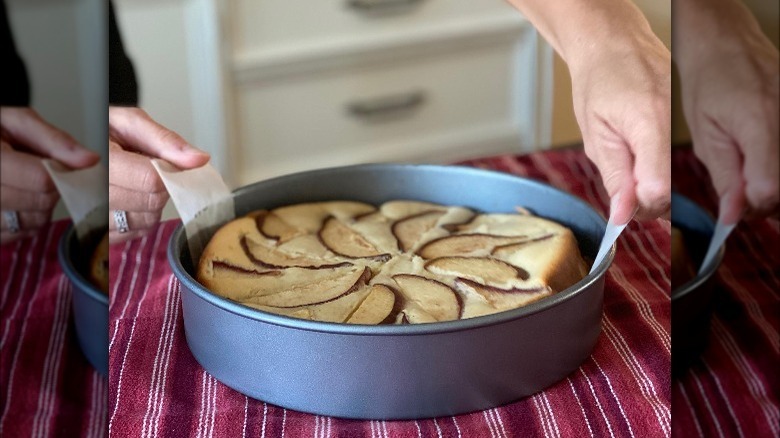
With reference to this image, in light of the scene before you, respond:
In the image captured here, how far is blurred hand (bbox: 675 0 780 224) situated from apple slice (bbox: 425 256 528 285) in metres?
0.15

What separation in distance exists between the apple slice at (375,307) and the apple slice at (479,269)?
48 mm

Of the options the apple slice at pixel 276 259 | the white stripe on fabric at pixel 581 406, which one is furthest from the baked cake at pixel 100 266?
the white stripe on fabric at pixel 581 406

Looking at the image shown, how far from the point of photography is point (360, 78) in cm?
65

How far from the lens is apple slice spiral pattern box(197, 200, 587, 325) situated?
0.53 meters

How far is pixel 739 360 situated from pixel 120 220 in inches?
16.2

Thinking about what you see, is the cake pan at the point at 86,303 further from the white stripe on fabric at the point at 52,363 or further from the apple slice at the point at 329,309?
the apple slice at the point at 329,309

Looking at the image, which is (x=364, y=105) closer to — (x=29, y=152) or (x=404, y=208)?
(x=404, y=208)

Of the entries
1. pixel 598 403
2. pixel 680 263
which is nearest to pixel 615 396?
pixel 598 403

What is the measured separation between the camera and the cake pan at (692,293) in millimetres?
506

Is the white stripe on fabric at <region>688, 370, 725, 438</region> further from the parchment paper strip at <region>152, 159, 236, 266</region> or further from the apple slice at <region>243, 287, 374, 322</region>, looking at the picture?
the parchment paper strip at <region>152, 159, 236, 266</region>

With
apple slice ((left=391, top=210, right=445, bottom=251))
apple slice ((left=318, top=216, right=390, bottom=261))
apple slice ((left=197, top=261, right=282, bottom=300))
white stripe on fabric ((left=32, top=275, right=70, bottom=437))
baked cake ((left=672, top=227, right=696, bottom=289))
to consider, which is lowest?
white stripe on fabric ((left=32, top=275, right=70, bottom=437))

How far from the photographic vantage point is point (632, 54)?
50 cm

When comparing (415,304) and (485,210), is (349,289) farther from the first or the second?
(485,210)

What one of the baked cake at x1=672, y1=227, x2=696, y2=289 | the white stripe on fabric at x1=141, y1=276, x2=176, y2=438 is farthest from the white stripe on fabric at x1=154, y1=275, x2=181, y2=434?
the baked cake at x1=672, y1=227, x2=696, y2=289
